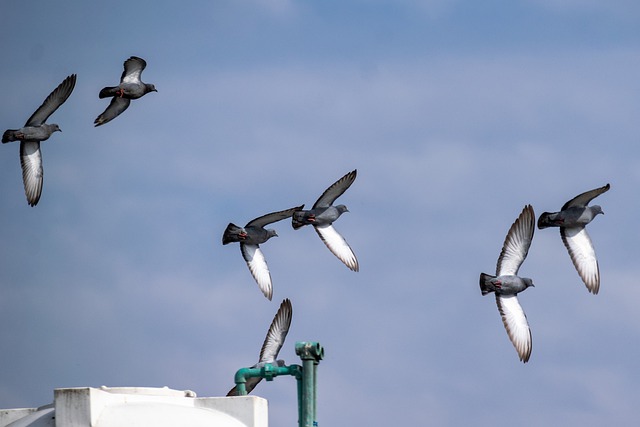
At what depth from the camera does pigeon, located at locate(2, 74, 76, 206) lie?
146ft

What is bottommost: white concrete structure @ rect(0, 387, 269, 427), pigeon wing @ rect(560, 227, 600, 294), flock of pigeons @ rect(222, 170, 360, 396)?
white concrete structure @ rect(0, 387, 269, 427)

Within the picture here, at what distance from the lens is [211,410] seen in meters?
29.9

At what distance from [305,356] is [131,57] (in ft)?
57.6

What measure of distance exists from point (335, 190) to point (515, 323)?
297 inches

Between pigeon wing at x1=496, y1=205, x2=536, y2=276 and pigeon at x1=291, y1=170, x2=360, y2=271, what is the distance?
5715mm

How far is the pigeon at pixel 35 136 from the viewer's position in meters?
44.5

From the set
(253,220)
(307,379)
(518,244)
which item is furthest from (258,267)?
(307,379)

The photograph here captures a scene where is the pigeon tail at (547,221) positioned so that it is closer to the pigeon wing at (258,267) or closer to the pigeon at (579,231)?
the pigeon at (579,231)

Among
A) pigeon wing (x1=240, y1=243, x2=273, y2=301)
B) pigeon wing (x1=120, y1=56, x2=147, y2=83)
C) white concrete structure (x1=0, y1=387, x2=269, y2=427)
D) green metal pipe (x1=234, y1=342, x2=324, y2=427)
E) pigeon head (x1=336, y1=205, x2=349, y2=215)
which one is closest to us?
white concrete structure (x1=0, y1=387, x2=269, y2=427)

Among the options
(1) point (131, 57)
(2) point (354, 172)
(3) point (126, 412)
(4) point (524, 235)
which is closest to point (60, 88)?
(1) point (131, 57)

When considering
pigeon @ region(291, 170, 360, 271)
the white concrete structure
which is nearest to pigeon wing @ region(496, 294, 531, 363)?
pigeon @ region(291, 170, 360, 271)

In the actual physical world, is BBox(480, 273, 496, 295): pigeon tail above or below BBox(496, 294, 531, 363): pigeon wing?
above

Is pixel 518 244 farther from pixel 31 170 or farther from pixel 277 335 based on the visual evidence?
pixel 31 170

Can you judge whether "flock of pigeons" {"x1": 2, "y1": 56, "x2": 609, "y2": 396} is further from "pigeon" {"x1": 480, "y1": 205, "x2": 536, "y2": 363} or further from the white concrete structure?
the white concrete structure
